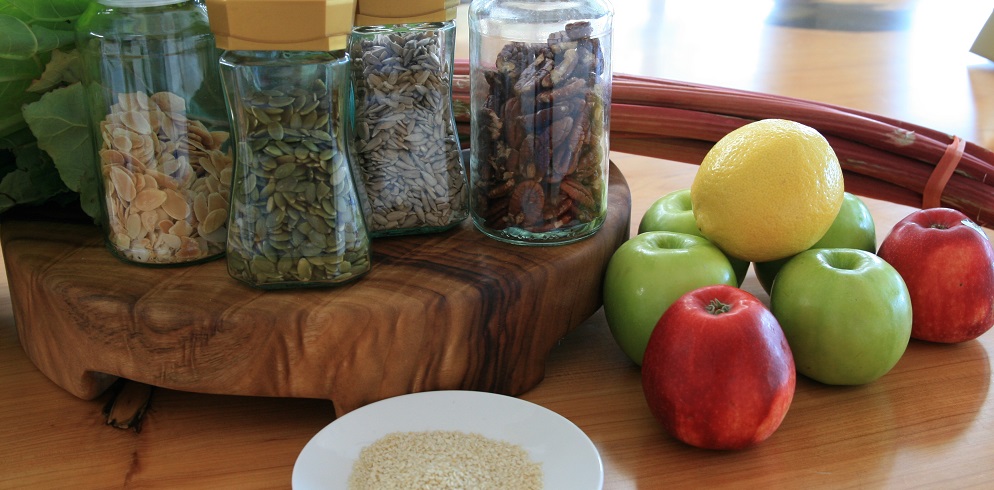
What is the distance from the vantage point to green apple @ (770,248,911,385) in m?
0.65

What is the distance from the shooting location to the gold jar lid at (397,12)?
2.09ft

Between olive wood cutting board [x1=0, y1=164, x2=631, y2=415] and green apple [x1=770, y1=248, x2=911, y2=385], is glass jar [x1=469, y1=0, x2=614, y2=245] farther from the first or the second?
green apple [x1=770, y1=248, x2=911, y2=385]

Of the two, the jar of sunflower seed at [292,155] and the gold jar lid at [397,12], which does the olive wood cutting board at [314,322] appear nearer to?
the jar of sunflower seed at [292,155]

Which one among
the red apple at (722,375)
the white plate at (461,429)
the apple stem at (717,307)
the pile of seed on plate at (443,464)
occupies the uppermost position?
the apple stem at (717,307)

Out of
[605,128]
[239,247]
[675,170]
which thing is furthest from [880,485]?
[675,170]

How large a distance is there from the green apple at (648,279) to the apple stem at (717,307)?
54 millimetres

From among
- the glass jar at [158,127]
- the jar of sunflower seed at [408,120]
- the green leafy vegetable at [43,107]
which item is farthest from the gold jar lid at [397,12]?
the green leafy vegetable at [43,107]

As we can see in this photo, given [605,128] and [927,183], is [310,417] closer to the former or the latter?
[605,128]

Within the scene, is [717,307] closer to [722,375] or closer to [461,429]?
[722,375]

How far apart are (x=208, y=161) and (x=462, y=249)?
19 cm

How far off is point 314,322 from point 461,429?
115mm

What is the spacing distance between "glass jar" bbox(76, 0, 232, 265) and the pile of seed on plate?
Answer: 21 centimetres

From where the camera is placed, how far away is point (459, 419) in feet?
2.00

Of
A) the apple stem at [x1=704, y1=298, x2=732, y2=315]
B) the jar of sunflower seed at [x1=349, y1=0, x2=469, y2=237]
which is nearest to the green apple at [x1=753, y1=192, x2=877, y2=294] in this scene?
the apple stem at [x1=704, y1=298, x2=732, y2=315]
